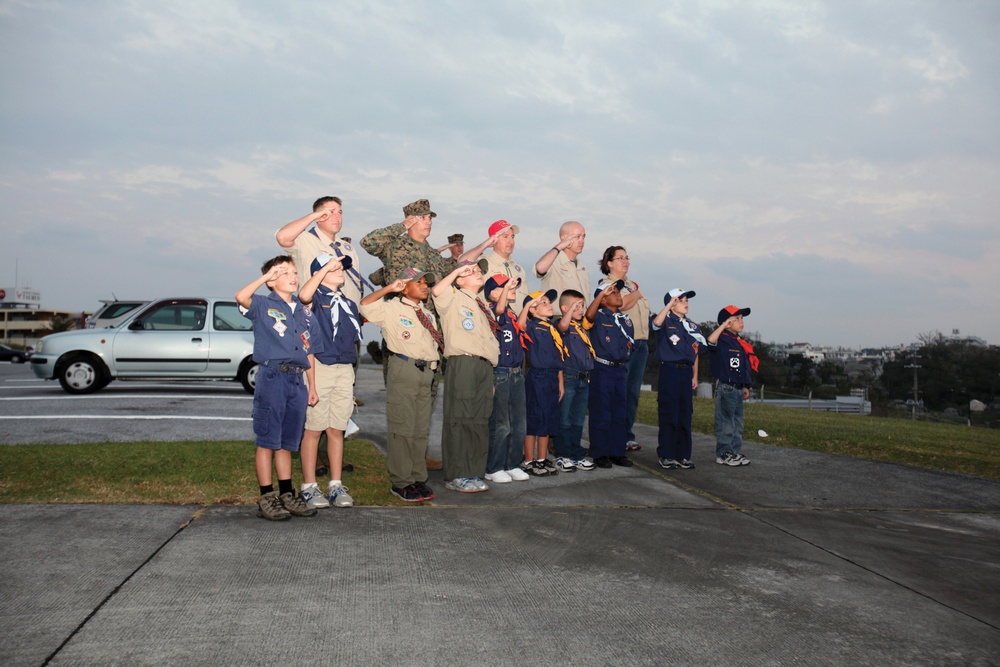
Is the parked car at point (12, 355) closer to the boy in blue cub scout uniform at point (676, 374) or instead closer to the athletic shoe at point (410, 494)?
the boy in blue cub scout uniform at point (676, 374)

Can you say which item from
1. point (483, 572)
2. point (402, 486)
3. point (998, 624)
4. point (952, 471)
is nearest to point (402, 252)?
point (402, 486)

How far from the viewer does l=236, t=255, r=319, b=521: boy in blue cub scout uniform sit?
16.0 feet

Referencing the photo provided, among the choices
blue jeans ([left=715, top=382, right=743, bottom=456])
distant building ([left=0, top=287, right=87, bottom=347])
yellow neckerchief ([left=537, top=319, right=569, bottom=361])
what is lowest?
blue jeans ([left=715, top=382, right=743, bottom=456])

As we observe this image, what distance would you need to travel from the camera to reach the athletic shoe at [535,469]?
6.81m

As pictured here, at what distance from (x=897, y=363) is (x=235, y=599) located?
119 meters

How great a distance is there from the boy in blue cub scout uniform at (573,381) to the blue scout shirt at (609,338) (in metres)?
0.13

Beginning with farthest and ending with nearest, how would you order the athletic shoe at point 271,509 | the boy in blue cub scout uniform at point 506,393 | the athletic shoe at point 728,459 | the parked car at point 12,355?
1. the parked car at point 12,355
2. the athletic shoe at point 728,459
3. the boy in blue cub scout uniform at point 506,393
4. the athletic shoe at point 271,509

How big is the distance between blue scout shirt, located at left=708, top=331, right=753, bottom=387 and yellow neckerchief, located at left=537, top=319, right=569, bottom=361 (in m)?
1.79

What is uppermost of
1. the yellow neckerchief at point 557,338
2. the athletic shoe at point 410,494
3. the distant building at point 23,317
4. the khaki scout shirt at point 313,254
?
the distant building at point 23,317

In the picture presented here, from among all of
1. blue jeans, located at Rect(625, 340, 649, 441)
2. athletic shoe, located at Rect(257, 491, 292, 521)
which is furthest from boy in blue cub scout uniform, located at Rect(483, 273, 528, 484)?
athletic shoe, located at Rect(257, 491, 292, 521)

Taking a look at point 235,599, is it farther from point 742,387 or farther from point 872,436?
point 872,436

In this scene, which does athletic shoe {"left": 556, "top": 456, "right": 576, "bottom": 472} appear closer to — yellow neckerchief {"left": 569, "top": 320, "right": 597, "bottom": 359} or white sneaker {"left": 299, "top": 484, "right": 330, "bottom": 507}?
yellow neckerchief {"left": 569, "top": 320, "right": 597, "bottom": 359}

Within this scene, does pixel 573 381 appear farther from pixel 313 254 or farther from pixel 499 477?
pixel 313 254

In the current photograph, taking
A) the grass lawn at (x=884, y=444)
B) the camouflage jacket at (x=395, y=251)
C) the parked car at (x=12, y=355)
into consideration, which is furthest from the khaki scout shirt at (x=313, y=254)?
the parked car at (x=12, y=355)
